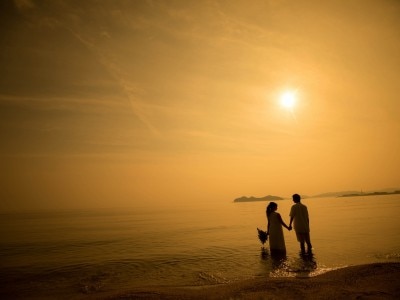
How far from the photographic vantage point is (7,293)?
9438mm

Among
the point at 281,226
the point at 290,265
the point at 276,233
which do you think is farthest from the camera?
the point at 276,233

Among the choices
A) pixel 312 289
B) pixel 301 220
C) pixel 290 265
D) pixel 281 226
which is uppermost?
pixel 301 220

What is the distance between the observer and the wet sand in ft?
21.4

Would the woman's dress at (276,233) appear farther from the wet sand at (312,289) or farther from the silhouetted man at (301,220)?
the wet sand at (312,289)

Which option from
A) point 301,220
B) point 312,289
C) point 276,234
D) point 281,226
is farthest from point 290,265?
point 312,289

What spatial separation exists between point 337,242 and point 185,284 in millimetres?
11885

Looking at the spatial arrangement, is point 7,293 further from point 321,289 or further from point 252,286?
point 321,289

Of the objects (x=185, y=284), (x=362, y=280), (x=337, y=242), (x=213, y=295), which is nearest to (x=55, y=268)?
(x=185, y=284)

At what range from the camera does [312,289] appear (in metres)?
7.00

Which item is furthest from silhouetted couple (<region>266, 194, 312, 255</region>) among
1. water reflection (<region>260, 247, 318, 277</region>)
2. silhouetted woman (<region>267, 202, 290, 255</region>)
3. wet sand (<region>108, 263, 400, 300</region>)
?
wet sand (<region>108, 263, 400, 300</region>)

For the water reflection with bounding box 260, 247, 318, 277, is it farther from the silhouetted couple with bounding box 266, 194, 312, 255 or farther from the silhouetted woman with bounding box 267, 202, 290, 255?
the silhouetted couple with bounding box 266, 194, 312, 255

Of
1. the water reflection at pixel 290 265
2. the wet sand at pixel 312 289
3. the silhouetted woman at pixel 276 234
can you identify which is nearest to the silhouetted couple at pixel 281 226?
the silhouetted woman at pixel 276 234

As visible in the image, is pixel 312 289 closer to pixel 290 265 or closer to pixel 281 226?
pixel 290 265

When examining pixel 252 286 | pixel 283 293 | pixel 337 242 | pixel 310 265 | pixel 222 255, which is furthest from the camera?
pixel 337 242
